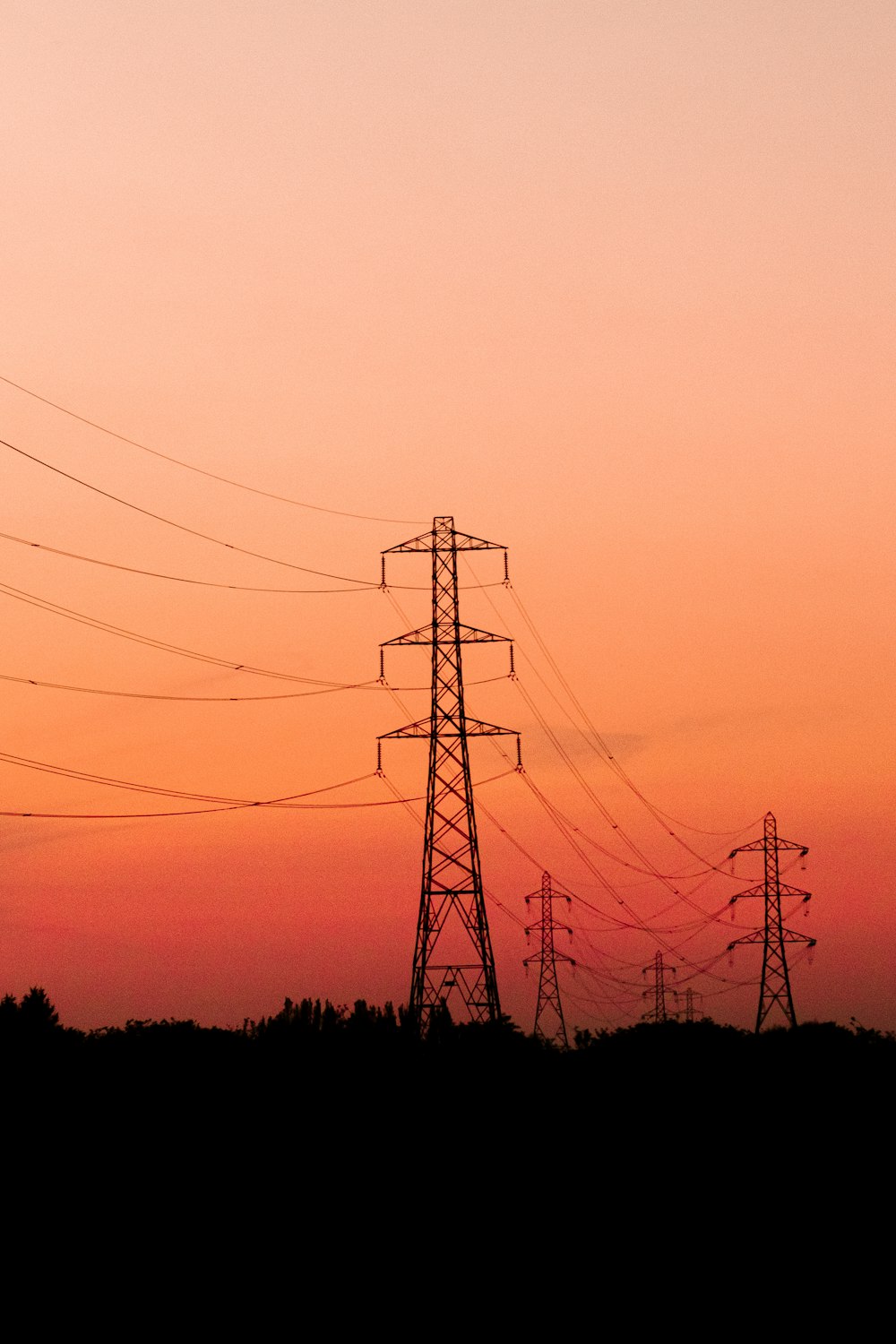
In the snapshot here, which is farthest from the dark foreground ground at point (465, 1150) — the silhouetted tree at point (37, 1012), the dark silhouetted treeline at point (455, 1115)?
the silhouetted tree at point (37, 1012)

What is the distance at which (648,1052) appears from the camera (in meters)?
66.9

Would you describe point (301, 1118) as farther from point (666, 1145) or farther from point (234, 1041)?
point (234, 1041)

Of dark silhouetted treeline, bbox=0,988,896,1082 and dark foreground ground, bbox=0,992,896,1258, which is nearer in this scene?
dark foreground ground, bbox=0,992,896,1258

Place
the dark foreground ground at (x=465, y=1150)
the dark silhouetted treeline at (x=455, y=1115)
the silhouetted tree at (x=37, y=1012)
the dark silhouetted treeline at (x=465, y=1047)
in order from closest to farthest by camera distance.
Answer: the dark foreground ground at (x=465, y=1150), the dark silhouetted treeline at (x=455, y=1115), the dark silhouetted treeline at (x=465, y=1047), the silhouetted tree at (x=37, y=1012)

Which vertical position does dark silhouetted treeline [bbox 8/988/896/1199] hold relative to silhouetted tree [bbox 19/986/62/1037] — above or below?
below

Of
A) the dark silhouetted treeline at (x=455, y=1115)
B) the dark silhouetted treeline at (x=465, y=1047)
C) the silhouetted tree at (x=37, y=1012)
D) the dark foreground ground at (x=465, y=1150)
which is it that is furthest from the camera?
the silhouetted tree at (x=37, y=1012)

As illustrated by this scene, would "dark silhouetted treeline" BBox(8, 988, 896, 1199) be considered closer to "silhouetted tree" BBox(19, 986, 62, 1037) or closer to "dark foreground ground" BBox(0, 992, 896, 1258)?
"dark foreground ground" BBox(0, 992, 896, 1258)

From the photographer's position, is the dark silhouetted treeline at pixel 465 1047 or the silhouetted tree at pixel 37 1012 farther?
the silhouetted tree at pixel 37 1012

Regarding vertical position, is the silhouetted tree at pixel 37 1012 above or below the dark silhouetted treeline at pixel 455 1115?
above

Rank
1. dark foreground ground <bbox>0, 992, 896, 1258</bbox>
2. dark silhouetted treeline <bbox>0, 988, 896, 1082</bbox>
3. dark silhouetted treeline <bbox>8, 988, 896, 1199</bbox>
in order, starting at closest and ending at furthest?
dark foreground ground <bbox>0, 992, 896, 1258</bbox>
dark silhouetted treeline <bbox>8, 988, 896, 1199</bbox>
dark silhouetted treeline <bbox>0, 988, 896, 1082</bbox>

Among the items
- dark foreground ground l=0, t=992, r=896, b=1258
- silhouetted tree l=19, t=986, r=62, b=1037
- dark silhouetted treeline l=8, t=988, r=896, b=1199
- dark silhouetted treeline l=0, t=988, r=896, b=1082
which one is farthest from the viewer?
silhouetted tree l=19, t=986, r=62, b=1037

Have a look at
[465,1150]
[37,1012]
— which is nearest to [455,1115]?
[465,1150]

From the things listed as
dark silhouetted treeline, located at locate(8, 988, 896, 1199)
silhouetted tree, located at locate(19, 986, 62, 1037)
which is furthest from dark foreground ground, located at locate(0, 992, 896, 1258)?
silhouetted tree, located at locate(19, 986, 62, 1037)

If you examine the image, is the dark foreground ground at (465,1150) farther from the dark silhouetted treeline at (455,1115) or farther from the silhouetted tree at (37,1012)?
the silhouetted tree at (37,1012)
